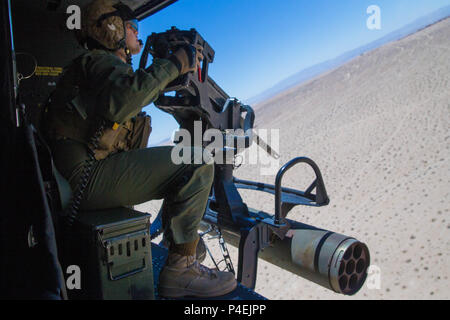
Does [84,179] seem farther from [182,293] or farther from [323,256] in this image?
[323,256]

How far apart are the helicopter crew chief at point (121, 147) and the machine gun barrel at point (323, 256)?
0.98 metres

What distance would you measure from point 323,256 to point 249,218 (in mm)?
677

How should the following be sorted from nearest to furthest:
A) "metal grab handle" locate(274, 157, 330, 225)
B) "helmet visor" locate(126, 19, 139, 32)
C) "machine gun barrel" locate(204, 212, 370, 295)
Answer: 1. "helmet visor" locate(126, 19, 139, 32)
2. "machine gun barrel" locate(204, 212, 370, 295)
3. "metal grab handle" locate(274, 157, 330, 225)

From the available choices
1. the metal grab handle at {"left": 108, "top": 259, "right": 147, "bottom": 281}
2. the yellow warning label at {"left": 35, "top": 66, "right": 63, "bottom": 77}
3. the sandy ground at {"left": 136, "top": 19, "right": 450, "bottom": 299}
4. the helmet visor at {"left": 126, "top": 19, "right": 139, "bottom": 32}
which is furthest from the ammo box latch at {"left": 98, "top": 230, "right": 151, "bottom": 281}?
the yellow warning label at {"left": 35, "top": 66, "right": 63, "bottom": 77}

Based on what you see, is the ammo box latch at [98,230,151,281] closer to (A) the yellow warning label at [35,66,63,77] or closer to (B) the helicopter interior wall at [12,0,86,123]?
(B) the helicopter interior wall at [12,0,86,123]

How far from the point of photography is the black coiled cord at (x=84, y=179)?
59.4 inches

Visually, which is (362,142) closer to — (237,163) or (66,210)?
(237,163)

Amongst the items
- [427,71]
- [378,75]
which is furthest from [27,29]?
[378,75]

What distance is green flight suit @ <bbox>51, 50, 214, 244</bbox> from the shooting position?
1483 millimetres

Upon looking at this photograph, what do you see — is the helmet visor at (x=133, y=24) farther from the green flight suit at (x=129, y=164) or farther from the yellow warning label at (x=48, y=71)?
the yellow warning label at (x=48, y=71)

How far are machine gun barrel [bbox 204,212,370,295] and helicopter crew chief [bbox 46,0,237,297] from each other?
3.22ft

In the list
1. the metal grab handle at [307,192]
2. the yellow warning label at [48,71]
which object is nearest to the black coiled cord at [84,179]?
the metal grab handle at [307,192]

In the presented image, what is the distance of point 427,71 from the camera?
14.0 meters

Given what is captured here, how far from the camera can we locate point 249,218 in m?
2.85
